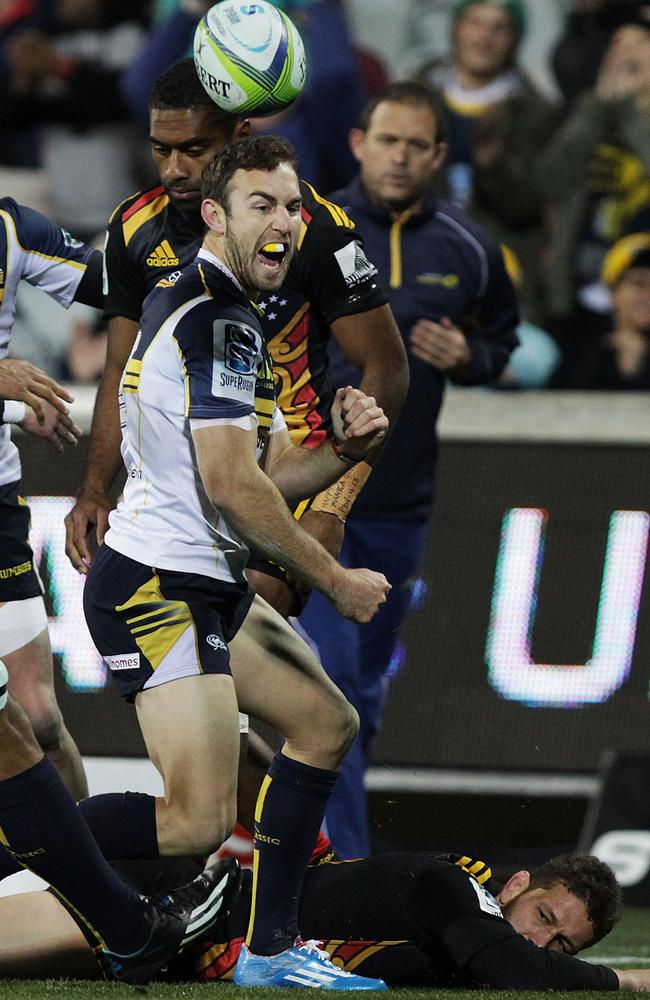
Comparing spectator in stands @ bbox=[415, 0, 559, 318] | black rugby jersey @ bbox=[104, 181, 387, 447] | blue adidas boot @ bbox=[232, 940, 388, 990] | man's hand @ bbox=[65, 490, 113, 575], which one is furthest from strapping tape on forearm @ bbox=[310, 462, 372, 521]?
spectator in stands @ bbox=[415, 0, 559, 318]

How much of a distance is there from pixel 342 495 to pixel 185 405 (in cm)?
109

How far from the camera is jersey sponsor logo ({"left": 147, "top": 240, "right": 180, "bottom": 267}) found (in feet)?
15.8

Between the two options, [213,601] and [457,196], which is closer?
[213,601]

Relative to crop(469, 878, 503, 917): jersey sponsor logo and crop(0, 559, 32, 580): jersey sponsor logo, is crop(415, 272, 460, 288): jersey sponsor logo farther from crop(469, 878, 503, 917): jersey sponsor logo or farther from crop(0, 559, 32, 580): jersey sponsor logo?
crop(469, 878, 503, 917): jersey sponsor logo

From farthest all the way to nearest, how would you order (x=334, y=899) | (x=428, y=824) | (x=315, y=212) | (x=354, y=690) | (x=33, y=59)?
(x=33, y=59) → (x=428, y=824) → (x=354, y=690) → (x=315, y=212) → (x=334, y=899)

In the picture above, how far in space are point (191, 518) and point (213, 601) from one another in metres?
0.19

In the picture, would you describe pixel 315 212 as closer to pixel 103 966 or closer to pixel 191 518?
pixel 191 518

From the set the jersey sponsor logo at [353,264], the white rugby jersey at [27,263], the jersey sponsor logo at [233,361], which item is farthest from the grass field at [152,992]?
the jersey sponsor logo at [353,264]

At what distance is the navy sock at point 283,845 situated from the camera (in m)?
4.11

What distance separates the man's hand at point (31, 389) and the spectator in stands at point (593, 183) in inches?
169

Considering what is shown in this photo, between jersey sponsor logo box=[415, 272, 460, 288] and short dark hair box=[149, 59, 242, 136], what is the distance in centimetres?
166

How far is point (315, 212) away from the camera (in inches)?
189

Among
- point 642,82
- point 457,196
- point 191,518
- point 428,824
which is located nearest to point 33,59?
point 457,196

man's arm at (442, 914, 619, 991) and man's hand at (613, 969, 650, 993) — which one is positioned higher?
man's arm at (442, 914, 619, 991)
